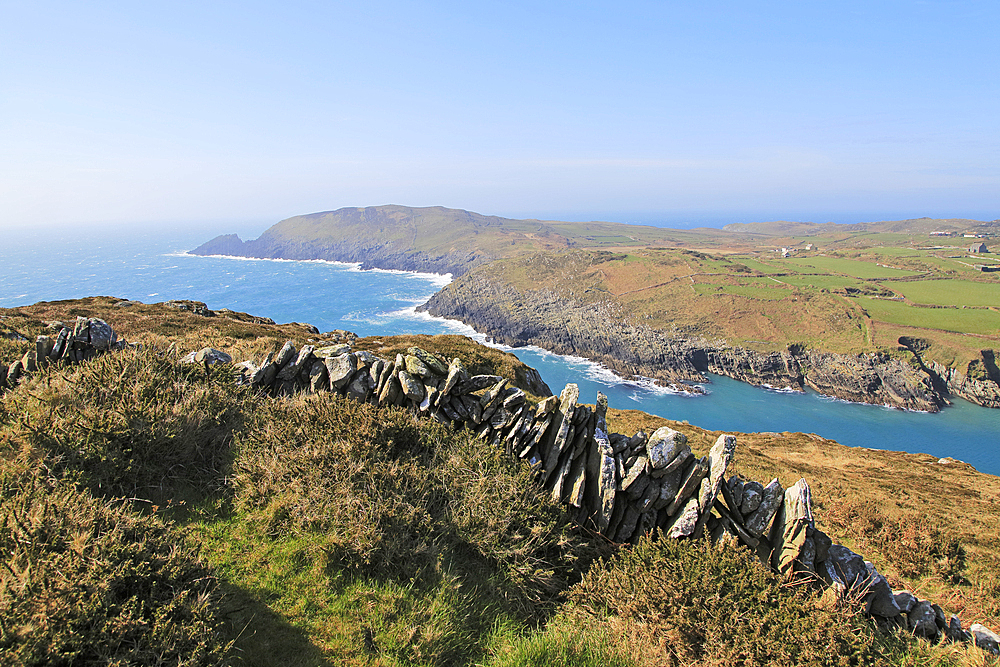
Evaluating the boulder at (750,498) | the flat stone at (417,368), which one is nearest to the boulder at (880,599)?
the boulder at (750,498)

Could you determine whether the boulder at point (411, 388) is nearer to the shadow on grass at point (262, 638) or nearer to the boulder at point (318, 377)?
the boulder at point (318, 377)

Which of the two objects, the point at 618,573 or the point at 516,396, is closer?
the point at 618,573

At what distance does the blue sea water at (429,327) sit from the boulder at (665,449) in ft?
181

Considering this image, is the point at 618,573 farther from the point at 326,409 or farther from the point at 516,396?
the point at 326,409

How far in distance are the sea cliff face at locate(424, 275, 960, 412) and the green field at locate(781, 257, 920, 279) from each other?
57206 mm

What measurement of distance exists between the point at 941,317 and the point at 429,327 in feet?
350

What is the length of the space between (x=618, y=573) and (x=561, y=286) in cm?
11707

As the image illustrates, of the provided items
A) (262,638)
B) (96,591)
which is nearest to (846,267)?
(262,638)

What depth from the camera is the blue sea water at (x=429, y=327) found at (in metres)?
59.0

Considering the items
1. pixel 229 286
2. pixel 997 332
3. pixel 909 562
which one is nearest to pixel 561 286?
pixel 997 332

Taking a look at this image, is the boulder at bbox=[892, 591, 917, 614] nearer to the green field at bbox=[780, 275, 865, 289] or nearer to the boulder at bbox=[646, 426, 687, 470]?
the boulder at bbox=[646, 426, 687, 470]

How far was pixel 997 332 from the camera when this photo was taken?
7425cm

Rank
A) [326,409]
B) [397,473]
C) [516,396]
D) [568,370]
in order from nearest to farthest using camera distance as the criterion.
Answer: [397,473]
[326,409]
[516,396]
[568,370]

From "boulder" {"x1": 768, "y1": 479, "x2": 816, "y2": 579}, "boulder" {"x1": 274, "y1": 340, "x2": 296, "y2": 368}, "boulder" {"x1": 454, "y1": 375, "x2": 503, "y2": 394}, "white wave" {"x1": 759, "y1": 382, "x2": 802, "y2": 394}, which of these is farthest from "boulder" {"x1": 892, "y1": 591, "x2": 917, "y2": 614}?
"white wave" {"x1": 759, "y1": 382, "x2": 802, "y2": 394}
